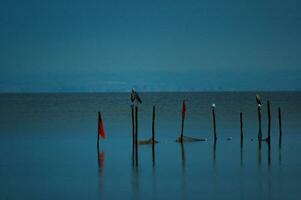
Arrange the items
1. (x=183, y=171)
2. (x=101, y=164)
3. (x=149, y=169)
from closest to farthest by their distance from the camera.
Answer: (x=183, y=171)
(x=149, y=169)
(x=101, y=164)

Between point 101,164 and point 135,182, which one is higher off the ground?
point 101,164

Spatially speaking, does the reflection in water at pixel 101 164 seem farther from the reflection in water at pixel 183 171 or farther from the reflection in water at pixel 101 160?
the reflection in water at pixel 183 171

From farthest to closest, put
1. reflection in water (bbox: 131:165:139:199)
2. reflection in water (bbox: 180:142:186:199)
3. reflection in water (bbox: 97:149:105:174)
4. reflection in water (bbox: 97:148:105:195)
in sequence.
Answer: reflection in water (bbox: 97:149:105:174) < reflection in water (bbox: 97:148:105:195) < reflection in water (bbox: 180:142:186:199) < reflection in water (bbox: 131:165:139:199)

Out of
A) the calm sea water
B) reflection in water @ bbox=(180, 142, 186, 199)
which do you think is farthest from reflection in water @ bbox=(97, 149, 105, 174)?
reflection in water @ bbox=(180, 142, 186, 199)

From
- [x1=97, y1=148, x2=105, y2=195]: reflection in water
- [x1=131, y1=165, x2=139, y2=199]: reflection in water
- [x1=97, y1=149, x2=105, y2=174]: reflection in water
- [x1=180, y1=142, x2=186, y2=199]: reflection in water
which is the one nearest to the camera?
[x1=131, y1=165, x2=139, y2=199]: reflection in water

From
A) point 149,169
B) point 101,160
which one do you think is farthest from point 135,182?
point 101,160

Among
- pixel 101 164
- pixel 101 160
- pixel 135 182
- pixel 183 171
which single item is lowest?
pixel 135 182

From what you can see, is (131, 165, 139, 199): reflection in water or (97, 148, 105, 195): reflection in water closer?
(131, 165, 139, 199): reflection in water

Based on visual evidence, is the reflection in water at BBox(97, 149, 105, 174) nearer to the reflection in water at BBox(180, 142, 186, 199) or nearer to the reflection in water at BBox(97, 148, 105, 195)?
the reflection in water at BBox(97, 148, 105, 195)

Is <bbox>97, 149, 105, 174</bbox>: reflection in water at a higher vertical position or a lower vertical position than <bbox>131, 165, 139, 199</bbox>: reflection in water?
higher

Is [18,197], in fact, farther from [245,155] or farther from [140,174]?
[245,155]

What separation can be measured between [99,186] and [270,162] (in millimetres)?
11554

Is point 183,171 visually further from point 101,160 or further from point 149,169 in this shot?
point 101,160

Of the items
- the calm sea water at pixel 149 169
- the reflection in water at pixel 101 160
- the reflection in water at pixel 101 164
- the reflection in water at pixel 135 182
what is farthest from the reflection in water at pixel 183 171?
the reflection in water at pixel 101 160
